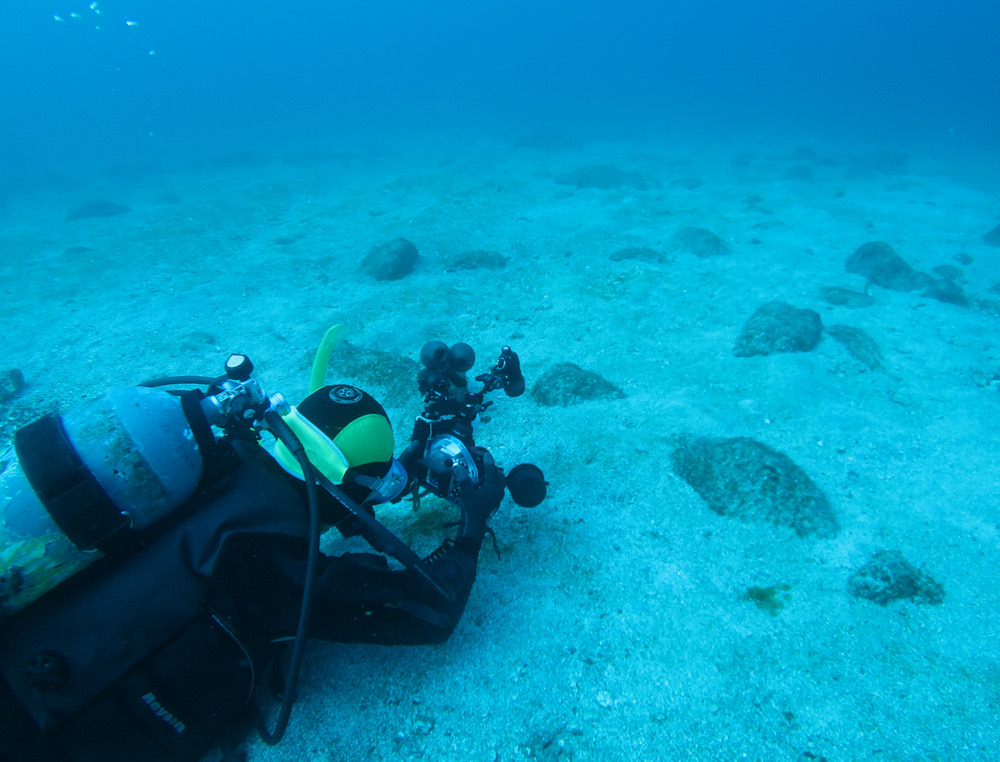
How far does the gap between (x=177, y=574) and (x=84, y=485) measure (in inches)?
22.3

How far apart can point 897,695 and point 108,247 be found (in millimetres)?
19503

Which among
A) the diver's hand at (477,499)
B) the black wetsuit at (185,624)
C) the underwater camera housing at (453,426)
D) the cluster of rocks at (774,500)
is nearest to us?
→ the black wetsuit at (185,624)

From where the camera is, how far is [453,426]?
157 inches

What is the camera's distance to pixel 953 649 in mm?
3457

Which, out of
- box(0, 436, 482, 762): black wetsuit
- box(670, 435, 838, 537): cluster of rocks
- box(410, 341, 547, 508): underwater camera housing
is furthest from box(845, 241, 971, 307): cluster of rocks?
box(0, 436, 482, 762): black wetsuit

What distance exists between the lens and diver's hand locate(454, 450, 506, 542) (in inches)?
131

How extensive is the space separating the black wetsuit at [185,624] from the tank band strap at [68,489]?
0.22 m

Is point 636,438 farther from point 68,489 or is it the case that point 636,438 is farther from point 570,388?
point 68,489

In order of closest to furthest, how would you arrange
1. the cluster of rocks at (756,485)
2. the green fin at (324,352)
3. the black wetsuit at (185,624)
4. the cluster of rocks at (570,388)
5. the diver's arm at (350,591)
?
the black wetsuit at (185,624) < the diver's arm at (350,591) < the green fin at (324,352) < the cluster of rocks at (756,485) < the cluster of rocks at (570,388)

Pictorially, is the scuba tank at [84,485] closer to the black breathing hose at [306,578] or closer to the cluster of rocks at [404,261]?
the black breathing hose at [306,578]

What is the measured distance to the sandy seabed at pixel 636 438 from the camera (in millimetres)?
3096

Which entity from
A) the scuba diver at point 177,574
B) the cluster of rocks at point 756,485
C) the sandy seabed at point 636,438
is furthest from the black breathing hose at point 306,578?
the cluster of rocks at point 756,485

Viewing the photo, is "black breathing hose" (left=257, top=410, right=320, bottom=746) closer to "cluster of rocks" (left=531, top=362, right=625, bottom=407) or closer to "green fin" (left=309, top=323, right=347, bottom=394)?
"green fin" (left=309, top=323, right=347, bottom=394)

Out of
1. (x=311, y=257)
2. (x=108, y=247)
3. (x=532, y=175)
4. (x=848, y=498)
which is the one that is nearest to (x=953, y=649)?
(x=848, y=498)
